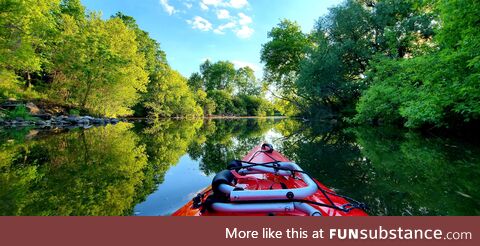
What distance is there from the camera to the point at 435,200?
11.2ft

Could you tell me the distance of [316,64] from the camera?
22297 mm

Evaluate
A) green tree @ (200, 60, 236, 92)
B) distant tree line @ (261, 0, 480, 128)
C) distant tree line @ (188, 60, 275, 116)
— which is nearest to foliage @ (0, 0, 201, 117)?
distant tree line @ (261, 0, 480, 128)

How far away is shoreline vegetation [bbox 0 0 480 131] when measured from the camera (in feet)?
25.1

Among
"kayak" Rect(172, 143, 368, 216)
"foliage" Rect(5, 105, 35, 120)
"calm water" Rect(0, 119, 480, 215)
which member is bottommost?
"calm water" Rect(0, 119, 480, 215)

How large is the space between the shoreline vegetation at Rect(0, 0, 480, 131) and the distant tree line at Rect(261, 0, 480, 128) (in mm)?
54

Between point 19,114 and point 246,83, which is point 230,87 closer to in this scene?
point 246,83

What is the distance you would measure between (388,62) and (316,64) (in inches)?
347

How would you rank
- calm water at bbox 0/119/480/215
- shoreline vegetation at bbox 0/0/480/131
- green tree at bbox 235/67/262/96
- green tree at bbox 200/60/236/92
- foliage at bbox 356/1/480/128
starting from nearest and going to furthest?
1. calm water at bbox 0/119/480/215
2. foliage at bbox 356/1/480/128
3. shoreline vegetation at bbox 0/0/480/131
4. green tree at bbox 200/60/236/92
5. green tree at bbox 235/67/262/96

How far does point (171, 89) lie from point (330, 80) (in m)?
23.3

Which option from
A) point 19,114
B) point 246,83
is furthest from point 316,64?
point 246,83

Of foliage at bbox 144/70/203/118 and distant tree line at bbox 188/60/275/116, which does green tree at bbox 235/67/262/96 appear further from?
foliage at bbox 144/70/203/118

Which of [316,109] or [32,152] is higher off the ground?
[316,109]

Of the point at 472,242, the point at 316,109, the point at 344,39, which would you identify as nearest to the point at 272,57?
the point at 316,109

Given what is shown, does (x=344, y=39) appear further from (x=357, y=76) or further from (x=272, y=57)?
(x=272, y=57)
